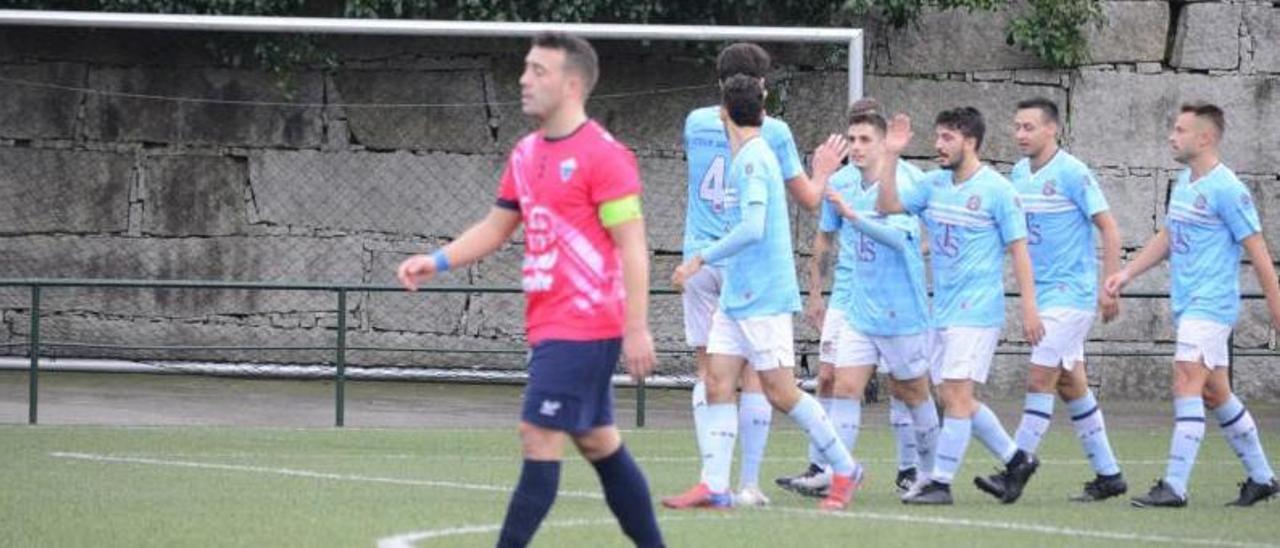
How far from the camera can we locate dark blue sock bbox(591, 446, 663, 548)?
842 centimetres

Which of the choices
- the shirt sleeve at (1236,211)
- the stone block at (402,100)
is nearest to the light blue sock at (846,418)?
the shirt sleeve at (1236,211)

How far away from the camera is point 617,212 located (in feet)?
27.5

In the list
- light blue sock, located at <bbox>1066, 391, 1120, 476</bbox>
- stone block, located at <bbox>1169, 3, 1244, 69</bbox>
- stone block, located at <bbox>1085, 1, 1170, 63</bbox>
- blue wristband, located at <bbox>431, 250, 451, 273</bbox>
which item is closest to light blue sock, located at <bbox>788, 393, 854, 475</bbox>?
light blue sock, located at <bbox>1066, 391, 1120, 476</bbox>

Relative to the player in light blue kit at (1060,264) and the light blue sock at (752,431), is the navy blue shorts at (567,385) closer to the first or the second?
the light blue sock at (752,431)

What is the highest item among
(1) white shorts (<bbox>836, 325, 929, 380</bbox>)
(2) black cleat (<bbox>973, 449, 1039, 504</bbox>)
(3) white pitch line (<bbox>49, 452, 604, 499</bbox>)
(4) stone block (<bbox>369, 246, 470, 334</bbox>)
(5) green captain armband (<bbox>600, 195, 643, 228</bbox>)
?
(5) green captain armband (<bbox>600, 195, 643, 228</bbox>)

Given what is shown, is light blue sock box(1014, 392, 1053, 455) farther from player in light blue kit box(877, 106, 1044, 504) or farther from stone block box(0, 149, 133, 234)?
stone block box(0, 149, 133, 234)

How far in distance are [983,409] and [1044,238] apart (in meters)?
0.92

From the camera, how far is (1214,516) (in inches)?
449

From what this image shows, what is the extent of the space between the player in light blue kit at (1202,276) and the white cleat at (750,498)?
185 cm

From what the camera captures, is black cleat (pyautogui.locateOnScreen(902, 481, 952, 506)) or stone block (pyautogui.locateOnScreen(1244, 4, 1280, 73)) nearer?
black cleat (pyautogui.locateOnScreen(902, 481, 952, 506))

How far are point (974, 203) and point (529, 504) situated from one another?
399cm

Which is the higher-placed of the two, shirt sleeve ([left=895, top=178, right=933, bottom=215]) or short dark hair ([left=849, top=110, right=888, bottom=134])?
short dark hair ([left=849, top=110, right=888, bottom=134])

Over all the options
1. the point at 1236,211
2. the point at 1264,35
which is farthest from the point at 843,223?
the point at 1264,35

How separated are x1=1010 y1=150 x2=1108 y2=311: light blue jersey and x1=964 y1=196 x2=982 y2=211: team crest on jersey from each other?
721 mm
